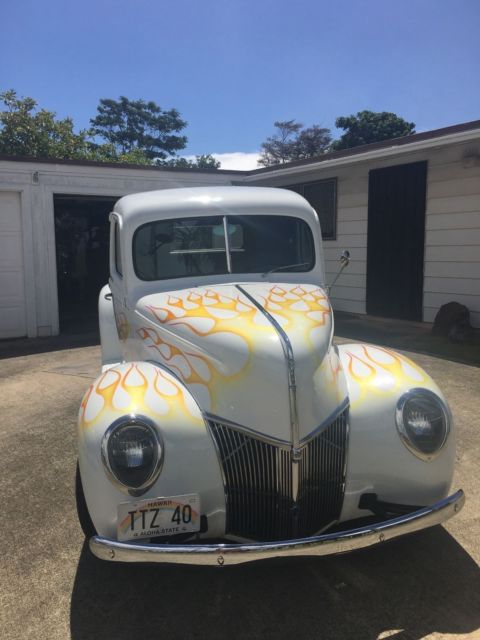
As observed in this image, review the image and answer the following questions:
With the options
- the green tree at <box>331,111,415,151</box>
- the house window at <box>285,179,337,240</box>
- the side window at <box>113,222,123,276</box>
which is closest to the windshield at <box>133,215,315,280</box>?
the side window at <box>113,222,123,276</box>

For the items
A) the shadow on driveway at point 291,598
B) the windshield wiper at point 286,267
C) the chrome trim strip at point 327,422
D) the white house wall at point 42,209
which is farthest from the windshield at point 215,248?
the white house wall at point 42,209

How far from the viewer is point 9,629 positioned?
230 centimetres

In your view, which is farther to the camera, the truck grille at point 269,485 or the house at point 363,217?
the house at point 363,217

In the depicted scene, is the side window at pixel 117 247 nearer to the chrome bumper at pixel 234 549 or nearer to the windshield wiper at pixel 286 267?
the windshield wiper at pixel 286 267

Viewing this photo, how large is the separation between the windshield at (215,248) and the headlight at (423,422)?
4.74ft

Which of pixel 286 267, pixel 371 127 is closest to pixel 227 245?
pixel 286 267

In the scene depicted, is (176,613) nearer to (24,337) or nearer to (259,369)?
(259,369)

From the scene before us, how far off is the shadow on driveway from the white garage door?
296 inches

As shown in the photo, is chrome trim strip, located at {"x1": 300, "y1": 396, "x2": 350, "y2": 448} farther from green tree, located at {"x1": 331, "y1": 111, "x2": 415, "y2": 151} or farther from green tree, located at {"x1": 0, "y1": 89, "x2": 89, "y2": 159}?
green tree, located at {"x1": 331, "y1": 111, "x2": 415, "y2": 151}

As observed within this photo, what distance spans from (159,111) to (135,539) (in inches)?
1595

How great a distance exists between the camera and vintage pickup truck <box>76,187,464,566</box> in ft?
7.47

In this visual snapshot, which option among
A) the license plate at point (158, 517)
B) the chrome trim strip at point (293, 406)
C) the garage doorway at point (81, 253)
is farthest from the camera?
the garage doorway at point (81, 253)

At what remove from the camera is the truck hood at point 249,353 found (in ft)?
7.95

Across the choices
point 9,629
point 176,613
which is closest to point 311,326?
point 176,613
